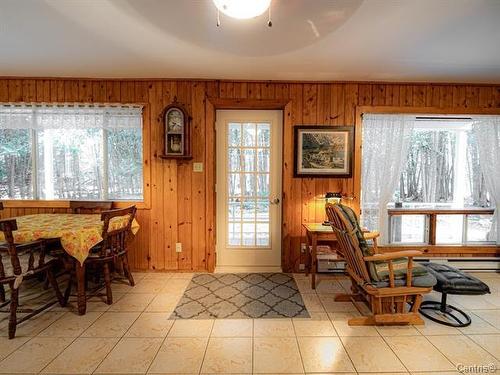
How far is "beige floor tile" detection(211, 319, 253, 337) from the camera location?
2164 millimetres

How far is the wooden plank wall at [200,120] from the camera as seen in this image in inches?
133

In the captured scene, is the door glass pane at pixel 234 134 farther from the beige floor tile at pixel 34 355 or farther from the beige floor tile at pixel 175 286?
the beige floor tile at pixel 34 355

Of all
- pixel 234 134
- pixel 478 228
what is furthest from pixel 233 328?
pixel 478 228

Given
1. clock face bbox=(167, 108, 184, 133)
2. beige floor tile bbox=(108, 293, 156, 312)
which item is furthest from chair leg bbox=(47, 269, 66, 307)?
clock face bbox=(167, 108, 184, 133)

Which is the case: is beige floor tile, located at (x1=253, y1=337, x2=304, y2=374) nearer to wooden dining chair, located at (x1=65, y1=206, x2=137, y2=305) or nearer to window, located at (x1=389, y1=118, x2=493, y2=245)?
wooden dining chair, located at (x1=65, y1=206, x2=137, y2=305)

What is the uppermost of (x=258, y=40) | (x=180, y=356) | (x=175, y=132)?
(x=258, y=40)

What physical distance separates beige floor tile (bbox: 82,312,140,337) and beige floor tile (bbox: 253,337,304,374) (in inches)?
43.4

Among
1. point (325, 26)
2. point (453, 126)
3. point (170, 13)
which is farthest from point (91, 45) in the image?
point (453, 126)

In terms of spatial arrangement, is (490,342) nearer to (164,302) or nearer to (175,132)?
(164,302)

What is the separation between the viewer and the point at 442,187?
367cm

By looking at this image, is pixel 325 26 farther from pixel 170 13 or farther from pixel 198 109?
pixel 198 109

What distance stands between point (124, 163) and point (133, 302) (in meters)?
1.70

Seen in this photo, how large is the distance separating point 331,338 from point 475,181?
3.09m

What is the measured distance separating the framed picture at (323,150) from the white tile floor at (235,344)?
5.26 ft
